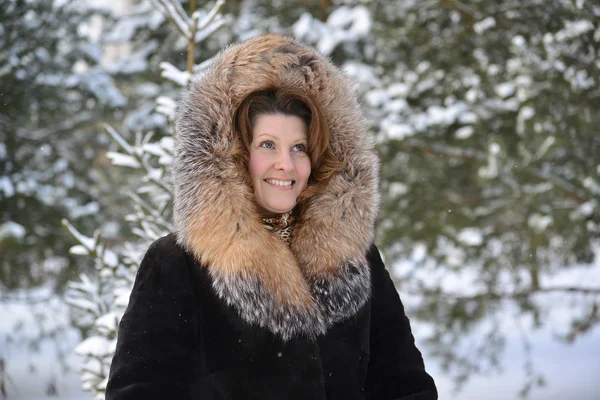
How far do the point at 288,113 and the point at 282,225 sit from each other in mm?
452

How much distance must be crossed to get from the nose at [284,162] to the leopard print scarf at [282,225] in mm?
255

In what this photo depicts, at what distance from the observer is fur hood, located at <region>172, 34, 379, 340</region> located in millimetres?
2232

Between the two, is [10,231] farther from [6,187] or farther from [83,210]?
[83,210]

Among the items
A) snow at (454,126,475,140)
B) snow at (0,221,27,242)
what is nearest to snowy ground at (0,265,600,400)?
snow at (0,221,27,242)

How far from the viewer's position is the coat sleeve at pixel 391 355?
2504 millimetres

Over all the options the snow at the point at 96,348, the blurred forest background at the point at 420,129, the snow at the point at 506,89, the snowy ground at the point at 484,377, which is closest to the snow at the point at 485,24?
the blurred forest background at the point at 420,129

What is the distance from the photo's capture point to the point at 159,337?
2.07 metres

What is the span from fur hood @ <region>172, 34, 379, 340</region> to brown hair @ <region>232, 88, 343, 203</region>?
0.11 ft

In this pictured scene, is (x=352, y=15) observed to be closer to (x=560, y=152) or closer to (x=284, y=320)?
(x=560, y=152)

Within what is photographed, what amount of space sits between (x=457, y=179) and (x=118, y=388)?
19.3 ft

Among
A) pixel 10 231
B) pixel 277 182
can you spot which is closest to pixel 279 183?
pixel 277 182

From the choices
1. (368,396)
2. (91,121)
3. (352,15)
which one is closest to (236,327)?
(368,396)

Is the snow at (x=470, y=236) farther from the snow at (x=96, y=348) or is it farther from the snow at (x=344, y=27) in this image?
the snow at (x=96, y=348)

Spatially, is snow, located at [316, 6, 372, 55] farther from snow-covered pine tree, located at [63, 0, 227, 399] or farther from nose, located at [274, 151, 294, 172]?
nose, located at [274, 151, 294, 172]
